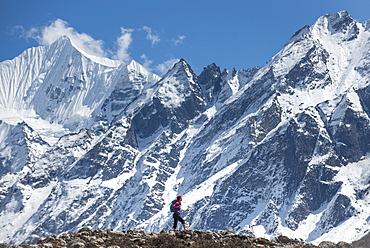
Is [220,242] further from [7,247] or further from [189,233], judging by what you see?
[7,247]

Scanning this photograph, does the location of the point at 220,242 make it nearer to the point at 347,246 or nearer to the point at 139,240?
the point at 139,240

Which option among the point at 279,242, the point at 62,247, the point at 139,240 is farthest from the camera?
the point at 279,242

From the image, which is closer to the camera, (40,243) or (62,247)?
(62,247)

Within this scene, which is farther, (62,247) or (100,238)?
(100,238)

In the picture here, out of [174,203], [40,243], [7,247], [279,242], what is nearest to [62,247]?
[40,243]

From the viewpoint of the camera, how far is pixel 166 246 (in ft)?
140

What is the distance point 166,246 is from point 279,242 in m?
10.5

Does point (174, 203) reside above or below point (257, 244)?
above

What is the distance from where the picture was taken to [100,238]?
150 ft

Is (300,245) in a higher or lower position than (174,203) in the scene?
lower

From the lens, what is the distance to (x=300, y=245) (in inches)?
1861

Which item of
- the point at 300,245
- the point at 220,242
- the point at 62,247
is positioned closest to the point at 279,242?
the point at 300,245

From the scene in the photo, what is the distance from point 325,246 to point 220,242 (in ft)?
23.6

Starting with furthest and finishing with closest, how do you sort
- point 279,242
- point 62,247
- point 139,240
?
1. point 279,242
2. point 139,240
3. point 62,247
